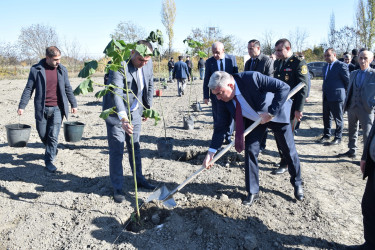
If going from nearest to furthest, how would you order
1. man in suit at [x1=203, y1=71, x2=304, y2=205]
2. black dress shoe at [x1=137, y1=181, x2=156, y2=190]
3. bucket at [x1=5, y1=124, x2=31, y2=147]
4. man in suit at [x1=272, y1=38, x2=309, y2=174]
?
man in suit at [x1=203, y1=71, x2=304, y2=205]
black dress shoe at [x1=137, y1=181, x2=156, y2=190]
man in suit at [x1=272, y1=38, x2=309, y2=174]
bucket at [x1=5, y1=124, x2=31, y2=147]

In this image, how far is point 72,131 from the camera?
243 inches

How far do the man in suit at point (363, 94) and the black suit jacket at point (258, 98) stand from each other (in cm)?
210

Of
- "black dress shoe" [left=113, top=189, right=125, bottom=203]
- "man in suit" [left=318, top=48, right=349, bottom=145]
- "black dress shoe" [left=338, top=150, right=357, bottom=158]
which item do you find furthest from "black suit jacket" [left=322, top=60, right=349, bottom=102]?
"black dress shoe" [left=113, top=189, right=125, bottom=203]

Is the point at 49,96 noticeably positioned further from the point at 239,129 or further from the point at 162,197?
the point at 239,129

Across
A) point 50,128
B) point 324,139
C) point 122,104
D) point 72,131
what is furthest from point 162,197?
point 324,139

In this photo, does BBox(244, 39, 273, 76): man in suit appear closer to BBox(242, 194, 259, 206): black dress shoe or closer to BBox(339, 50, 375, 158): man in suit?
BBox(339, 50, 375, 158): man in suit

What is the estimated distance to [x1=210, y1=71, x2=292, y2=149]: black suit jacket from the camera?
10.6 ft

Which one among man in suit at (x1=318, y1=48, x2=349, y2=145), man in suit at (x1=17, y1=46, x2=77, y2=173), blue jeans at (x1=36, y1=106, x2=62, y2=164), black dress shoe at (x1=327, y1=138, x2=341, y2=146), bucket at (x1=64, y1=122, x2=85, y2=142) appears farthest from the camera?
black dress shoe at (x1=327, y1=138, x2=341, y2=146)

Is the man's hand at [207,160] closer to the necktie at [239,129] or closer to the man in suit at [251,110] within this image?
the man in suit at [251,110]

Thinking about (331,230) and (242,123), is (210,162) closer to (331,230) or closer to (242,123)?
(242,123)

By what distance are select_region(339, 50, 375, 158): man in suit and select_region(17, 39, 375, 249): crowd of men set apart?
12 mm

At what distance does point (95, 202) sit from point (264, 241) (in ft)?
6.94

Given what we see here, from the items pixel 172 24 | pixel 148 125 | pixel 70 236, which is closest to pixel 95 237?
pixel 70 236

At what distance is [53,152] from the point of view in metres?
4.92
